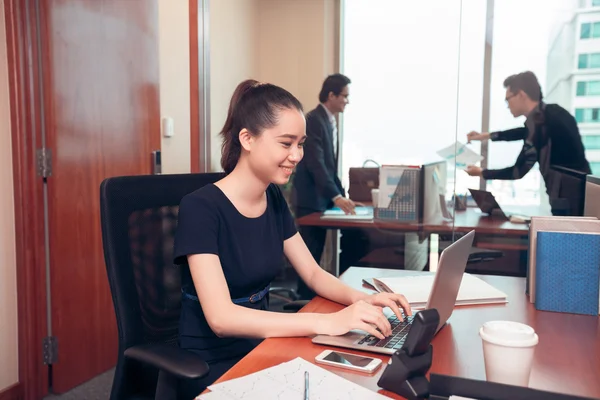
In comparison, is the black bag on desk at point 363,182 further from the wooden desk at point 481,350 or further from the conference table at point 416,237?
the wooden desk at point 481,350

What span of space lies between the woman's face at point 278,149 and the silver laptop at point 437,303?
0.44 meters

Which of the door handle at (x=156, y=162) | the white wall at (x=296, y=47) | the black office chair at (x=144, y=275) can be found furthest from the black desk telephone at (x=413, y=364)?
the door handle at (x=156, y=162)

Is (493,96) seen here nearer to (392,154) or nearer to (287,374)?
(392,154)

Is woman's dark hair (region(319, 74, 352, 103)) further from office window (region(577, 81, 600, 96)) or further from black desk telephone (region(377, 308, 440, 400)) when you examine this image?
black desk telephone (region(377, 308, 440, 400))

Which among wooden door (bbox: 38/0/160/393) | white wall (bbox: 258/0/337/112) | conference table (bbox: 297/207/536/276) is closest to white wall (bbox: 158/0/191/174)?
wooden door (bbox: 38/0/160/393)

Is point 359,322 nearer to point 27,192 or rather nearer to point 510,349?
point 510,349

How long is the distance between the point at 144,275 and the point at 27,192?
121 centimetres

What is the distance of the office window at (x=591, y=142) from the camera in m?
2.53

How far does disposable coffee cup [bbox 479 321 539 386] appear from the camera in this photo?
82 cm

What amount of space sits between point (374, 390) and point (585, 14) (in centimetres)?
222

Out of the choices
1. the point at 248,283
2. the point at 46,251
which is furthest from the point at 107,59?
the point at 248,283

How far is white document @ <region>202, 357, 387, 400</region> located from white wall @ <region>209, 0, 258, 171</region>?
6.71 ft

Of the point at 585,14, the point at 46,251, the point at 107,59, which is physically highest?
the point at 585,14

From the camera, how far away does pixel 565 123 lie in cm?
257
